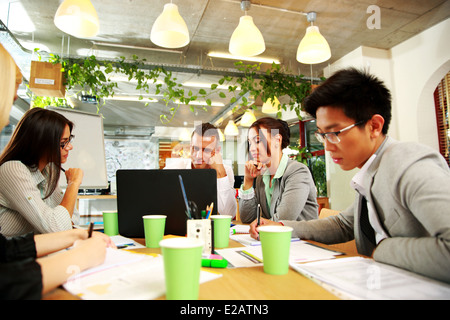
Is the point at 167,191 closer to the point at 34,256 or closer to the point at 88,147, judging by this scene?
the point at 34,256

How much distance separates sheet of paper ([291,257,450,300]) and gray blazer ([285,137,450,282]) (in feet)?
0.14

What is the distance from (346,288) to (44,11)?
162 inches

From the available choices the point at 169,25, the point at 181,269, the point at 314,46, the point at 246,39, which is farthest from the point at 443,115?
the point at 181,269

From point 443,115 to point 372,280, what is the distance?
173 inches

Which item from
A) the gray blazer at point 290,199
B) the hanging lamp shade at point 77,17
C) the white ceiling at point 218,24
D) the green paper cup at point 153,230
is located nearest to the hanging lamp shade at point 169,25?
the hanging lamp shade at point 77,17

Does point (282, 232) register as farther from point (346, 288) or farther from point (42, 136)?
point (42, 136)

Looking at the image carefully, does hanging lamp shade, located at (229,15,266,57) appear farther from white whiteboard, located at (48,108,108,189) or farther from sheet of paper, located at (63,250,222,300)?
sheet of paper, located at (63,250,222,300)

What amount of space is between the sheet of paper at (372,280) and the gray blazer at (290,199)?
77 cm

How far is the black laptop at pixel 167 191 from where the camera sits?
4.09 feet

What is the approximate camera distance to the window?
13.1 feet

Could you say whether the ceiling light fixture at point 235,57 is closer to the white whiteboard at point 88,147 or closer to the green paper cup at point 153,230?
the white whiteboard at point 88,147

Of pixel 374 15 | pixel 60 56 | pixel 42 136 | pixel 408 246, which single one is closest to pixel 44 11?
pixel 60 56
